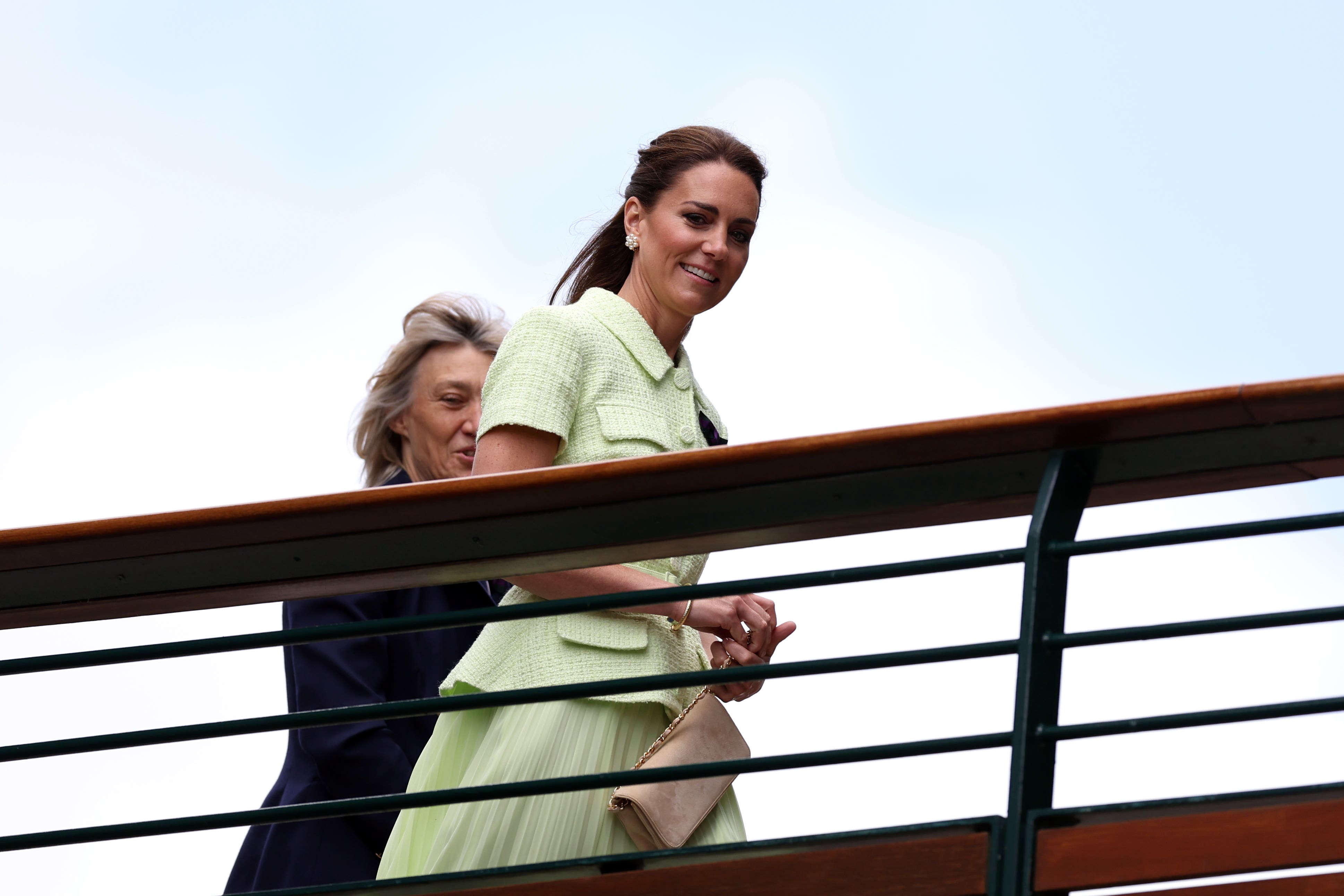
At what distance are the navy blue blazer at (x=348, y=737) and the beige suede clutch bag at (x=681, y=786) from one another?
95cm

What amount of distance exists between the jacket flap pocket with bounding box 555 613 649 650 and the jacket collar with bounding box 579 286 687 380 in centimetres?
42

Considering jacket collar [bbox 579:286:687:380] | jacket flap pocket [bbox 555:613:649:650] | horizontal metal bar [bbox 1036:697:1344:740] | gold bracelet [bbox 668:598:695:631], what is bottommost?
horizontal metal bar [bbox 1036:697:1344:740]

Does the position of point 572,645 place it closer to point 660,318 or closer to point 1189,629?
point 660,318

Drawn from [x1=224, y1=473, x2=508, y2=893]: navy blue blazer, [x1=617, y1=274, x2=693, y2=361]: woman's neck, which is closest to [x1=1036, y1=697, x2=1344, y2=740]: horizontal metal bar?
[x1=617, y1=274, x2=693, y2=361]: woman's neck

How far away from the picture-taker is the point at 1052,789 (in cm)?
196

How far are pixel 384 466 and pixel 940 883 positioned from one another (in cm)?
246

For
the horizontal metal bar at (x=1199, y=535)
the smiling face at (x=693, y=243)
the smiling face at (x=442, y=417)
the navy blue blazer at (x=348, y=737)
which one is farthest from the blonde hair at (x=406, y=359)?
the horizontal metal bar at (x=1199, y=535)

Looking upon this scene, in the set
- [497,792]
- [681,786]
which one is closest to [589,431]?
[681,786]

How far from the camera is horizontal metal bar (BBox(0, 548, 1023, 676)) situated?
6.64ft

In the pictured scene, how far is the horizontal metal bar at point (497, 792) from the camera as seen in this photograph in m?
1.98

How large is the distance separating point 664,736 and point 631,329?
0.69 meters

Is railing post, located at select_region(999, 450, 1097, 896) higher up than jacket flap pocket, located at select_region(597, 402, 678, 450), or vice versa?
jacket flap pocket, located at select_region(597, 402, 678, 450)

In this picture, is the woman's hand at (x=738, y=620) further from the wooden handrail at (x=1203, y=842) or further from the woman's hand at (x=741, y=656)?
the wooden handrail at (x=1203, y=842)

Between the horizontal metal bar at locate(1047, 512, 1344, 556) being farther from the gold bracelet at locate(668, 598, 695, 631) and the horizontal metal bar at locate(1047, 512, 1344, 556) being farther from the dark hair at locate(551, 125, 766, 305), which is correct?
the dark hair at locate(551, 125, 766, 305)
